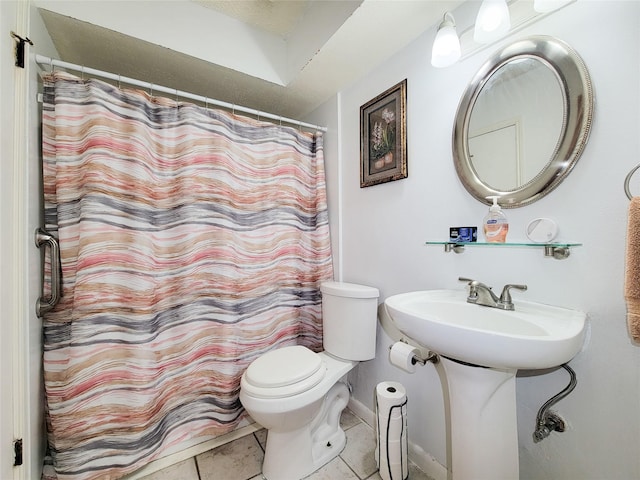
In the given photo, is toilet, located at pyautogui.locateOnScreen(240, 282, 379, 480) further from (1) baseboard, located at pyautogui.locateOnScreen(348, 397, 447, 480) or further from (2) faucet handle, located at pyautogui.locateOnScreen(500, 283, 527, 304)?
(2) faucet handle, located at pyautogui.locateOnScreen(500, 283, 527, 304)

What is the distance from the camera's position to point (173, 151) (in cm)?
139

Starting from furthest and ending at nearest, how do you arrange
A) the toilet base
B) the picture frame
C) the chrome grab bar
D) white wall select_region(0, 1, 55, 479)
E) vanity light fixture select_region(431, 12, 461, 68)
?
the picture frame
the toilet base
the chrome grab bar
vanity light fixture select_region(431, 12, 461, 68)
white wall select_region(0, 1, 55, 479)

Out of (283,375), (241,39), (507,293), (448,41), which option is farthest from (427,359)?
(241,39)

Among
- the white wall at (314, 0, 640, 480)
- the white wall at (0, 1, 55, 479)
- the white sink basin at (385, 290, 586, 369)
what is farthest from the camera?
the white wall at (0, 1, 55, 479)

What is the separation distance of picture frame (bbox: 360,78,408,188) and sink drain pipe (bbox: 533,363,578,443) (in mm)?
1029

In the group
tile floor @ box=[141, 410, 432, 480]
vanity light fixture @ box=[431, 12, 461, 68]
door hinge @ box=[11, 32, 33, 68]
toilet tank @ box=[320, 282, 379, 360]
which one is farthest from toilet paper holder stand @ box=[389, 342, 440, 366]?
door hinge @ box=[11, 32, 33, 68]

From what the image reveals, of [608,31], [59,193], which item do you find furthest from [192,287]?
[608,31]

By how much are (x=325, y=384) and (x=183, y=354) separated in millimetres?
768

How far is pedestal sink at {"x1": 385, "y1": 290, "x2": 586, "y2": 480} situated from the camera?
2.33ft

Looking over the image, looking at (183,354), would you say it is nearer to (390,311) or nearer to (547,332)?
(390,311)

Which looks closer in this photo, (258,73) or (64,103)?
(64,103)

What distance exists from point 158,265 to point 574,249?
1.71 metres

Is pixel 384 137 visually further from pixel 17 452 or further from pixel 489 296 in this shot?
pixel 17 452

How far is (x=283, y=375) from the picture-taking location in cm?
117
